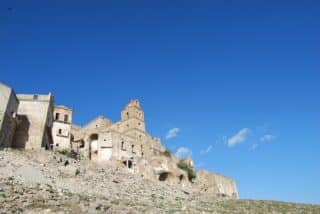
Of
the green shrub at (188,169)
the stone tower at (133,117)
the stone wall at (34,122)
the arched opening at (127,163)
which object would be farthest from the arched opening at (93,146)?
the green shrub at (188,169)

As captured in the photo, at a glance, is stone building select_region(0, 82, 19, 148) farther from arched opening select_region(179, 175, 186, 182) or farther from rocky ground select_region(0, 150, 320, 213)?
arched opening select_region(179, 175, 186, 182)

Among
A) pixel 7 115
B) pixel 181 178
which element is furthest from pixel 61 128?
pixel 181 178

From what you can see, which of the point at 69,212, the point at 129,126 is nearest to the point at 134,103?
the point at 129,126

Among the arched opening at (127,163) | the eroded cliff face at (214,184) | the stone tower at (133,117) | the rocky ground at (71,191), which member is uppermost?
the stone tower at (133,117)

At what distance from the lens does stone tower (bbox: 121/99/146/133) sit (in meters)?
62.1

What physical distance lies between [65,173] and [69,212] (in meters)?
12.0

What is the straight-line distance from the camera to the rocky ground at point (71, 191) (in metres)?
21.3

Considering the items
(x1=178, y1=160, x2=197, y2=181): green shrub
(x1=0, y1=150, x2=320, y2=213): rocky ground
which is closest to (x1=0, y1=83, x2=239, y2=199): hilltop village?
(x1=178, y1=160, x2=197, y2=181): green shrub

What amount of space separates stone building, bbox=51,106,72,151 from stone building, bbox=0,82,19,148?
31.5 ft

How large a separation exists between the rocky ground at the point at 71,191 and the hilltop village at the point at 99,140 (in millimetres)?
5204

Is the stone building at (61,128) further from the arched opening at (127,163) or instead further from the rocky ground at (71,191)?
the rocky ground at (71,191)

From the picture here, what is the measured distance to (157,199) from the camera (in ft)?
100

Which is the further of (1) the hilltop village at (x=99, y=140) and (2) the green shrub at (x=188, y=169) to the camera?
(2) the green shrub at (x=188, y=169)

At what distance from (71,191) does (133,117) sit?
36638 mm
